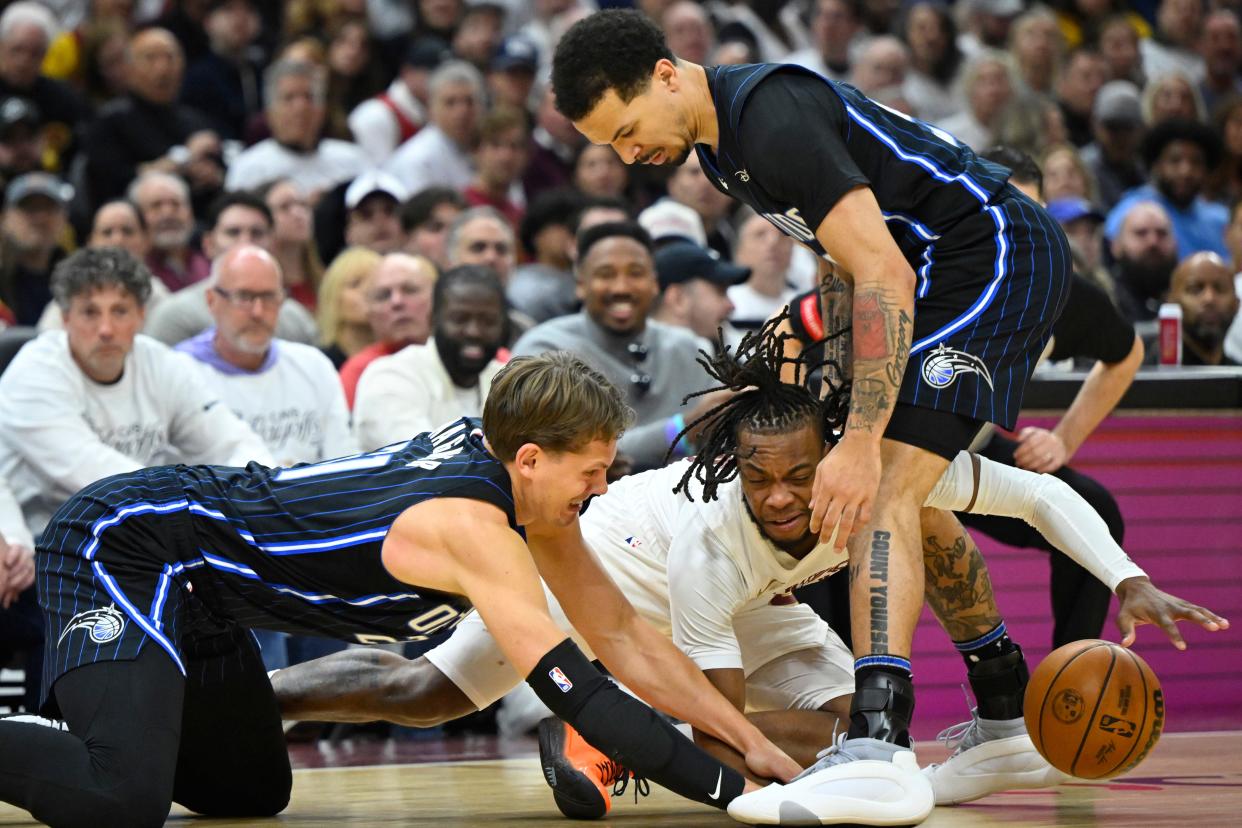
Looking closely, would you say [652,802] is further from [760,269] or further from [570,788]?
[760,269]

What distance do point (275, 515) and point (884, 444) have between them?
1.34 m

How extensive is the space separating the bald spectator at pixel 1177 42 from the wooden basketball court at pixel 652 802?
750 centimetres

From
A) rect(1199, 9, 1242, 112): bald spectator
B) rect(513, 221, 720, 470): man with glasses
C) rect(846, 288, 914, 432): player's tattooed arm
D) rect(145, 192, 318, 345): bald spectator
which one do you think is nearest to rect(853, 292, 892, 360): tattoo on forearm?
rect(846, 288, 914, 432): player's tattooed arm

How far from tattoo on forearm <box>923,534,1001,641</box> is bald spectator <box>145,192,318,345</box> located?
13.0 feet

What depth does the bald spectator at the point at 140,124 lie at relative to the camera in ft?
28.8

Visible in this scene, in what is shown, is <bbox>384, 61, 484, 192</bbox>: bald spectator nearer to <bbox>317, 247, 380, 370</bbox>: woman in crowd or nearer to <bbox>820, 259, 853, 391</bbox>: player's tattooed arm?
<bbox>317, 247, 380, 370</bbox>: woman in crowd

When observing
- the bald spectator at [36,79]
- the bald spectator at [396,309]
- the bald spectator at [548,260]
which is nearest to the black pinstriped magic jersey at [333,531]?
the bald spectator at [396,309]

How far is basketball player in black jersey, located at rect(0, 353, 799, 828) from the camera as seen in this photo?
337cm

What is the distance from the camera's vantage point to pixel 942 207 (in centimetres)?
386

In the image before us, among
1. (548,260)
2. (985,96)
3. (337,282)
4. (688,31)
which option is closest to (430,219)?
(548,260)

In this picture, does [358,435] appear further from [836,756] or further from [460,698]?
[836,756]

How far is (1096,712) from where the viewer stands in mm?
3723

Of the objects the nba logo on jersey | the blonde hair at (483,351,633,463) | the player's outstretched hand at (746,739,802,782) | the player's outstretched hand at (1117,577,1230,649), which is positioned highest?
the blonde hair at (483,351,633,463)

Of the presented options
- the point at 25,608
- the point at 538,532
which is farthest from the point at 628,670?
the point at 25,608
